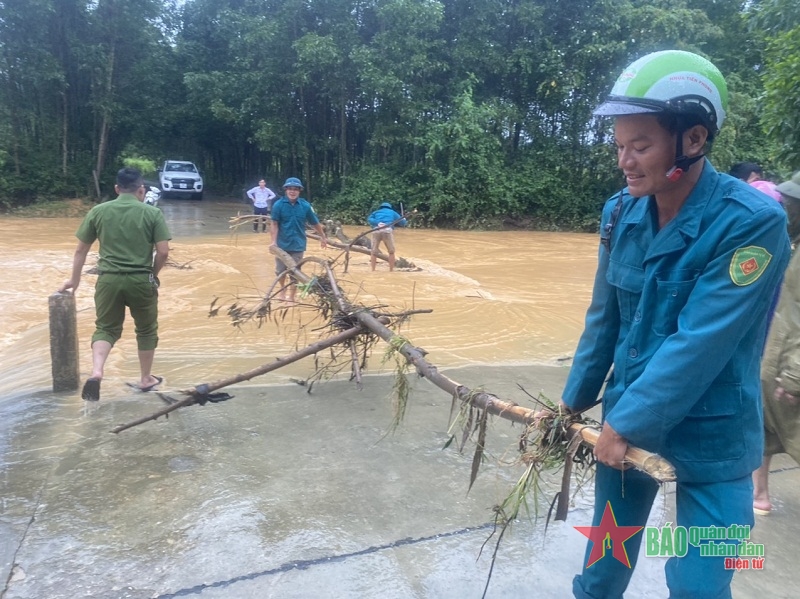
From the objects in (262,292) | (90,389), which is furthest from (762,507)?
(262,292)

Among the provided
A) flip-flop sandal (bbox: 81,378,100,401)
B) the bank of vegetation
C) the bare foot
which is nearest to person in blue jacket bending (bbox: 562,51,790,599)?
the bare foot

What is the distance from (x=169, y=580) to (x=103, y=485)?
1015mm

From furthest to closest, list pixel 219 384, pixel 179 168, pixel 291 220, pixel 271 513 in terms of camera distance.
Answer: pixel 179 168 → pixel 291 220 → pixel 219 384 → pixel 271 513

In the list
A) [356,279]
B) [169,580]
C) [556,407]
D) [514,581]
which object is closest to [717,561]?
[556,407]

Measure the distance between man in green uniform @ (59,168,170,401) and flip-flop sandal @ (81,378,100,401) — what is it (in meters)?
0.27

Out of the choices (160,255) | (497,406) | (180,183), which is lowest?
(497,406)

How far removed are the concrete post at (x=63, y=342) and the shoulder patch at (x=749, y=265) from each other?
4.65 metres

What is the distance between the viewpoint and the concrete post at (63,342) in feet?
15.9

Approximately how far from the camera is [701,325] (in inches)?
64.3

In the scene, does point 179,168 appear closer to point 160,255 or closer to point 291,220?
point 291,220

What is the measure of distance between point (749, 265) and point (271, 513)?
2.55 m

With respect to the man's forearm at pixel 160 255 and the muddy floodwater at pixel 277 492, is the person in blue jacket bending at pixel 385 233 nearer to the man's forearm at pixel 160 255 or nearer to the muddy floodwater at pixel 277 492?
the muddy floodwater at pixel 277 492

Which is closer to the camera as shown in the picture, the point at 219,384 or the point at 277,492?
the point at 277,492

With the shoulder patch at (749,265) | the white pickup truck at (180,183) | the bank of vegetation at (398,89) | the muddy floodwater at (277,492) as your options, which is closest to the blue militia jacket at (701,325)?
the shoulder patch at (749,265)
